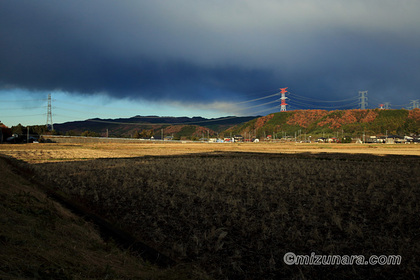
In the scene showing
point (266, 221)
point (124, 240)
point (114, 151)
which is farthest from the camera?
point (114, 151)

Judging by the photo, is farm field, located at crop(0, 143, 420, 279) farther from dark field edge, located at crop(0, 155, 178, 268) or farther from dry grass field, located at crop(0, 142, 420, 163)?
dry grass field, located at crop(0, 142, 420, 163)

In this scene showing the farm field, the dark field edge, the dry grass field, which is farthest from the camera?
the dry grass field

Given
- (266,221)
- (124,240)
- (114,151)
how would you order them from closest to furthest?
(124,240) → (266,221) → (114,151)

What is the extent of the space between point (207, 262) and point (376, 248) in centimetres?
470

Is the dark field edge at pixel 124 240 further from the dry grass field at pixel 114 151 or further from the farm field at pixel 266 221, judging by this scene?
the dry grass field at pixel 114 151

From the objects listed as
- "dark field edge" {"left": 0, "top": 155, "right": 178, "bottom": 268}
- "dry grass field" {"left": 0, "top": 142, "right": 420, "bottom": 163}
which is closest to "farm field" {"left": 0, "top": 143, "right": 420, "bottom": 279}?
"dark field edge" {"left": 0, "top": 155, "right": 178, "bottom": 268}

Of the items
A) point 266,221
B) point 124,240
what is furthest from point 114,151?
point 266,221

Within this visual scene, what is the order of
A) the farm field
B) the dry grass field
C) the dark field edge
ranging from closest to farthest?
1. the farm field
2. the dark field edge
3. the dry grass field

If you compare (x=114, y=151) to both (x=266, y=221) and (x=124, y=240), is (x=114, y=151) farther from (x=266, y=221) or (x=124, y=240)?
(x=266, y=221)

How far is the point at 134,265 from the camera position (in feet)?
20.7

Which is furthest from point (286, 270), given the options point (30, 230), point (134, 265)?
point (30, 230)

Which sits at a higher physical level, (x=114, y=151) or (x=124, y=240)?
(x=114, y=151)

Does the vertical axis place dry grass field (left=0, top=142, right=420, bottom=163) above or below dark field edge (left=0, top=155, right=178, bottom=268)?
above

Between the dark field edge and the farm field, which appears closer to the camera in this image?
the farm field
